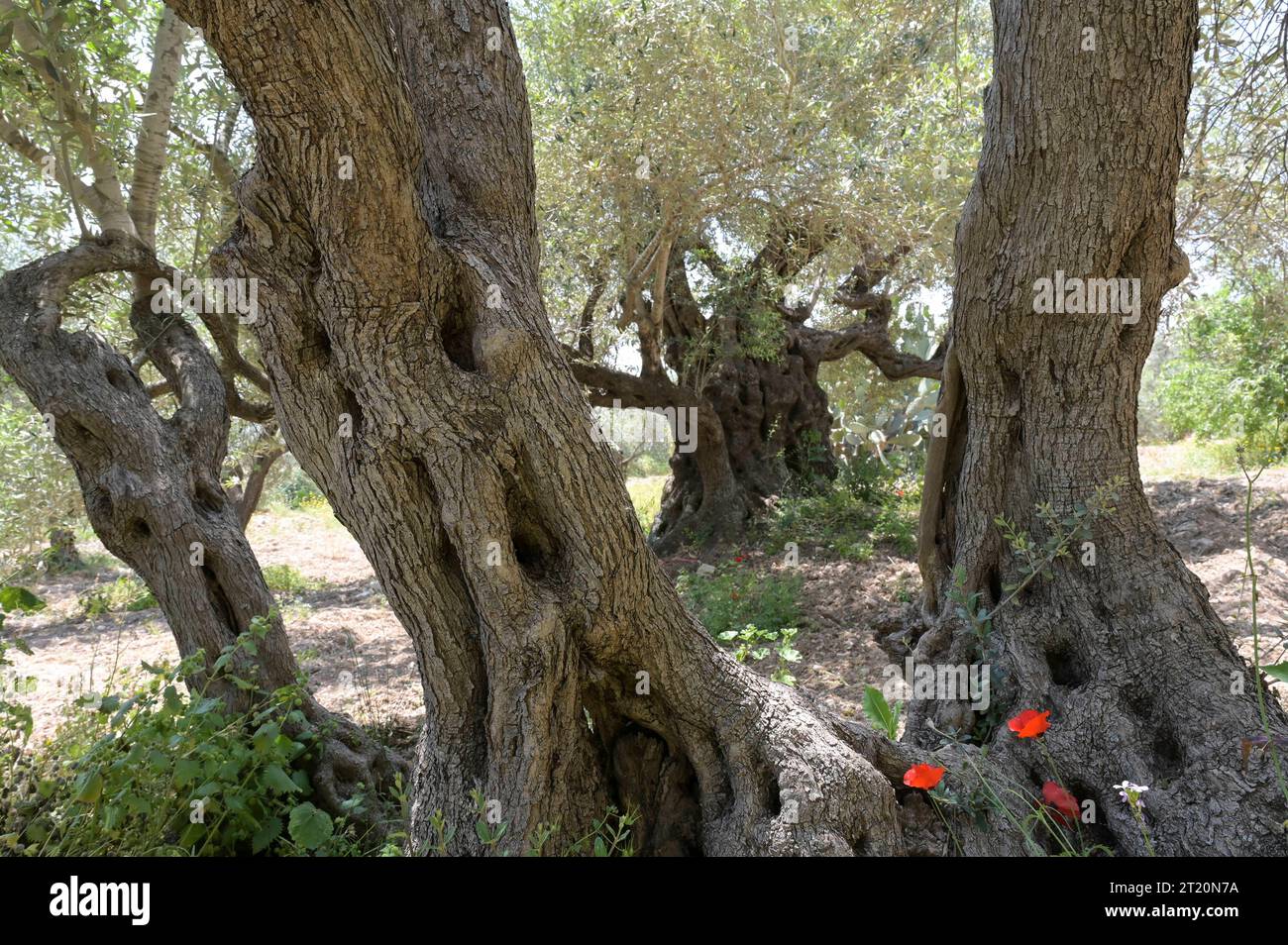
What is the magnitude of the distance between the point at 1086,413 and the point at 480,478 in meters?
2.30

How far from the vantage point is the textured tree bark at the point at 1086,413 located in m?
2.70

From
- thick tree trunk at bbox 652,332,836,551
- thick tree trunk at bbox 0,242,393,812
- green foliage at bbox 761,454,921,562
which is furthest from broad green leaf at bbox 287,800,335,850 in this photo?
thick tree trunk at bbox 652,332,836,551

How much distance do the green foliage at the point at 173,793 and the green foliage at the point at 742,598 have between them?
3595 millimetres

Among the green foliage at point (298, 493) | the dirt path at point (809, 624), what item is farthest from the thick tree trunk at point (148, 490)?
the green foliage at point (298, 493)

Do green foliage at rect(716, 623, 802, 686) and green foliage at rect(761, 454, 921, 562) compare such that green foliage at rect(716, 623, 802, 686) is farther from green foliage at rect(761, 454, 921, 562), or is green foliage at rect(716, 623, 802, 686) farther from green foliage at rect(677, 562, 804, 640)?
green foliage at rect(761, 454, 921, 562)

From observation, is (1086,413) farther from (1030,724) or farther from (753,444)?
(753,444)

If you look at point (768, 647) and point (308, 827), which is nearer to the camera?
point (308, 827)

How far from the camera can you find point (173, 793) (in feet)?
8.43

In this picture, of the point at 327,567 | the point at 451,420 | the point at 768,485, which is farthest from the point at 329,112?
the point at 327,567

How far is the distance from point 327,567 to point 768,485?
21.4ft

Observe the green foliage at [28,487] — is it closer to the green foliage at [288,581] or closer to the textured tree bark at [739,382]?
the green foliage at [288,581]

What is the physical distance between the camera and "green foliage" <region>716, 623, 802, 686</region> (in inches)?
177

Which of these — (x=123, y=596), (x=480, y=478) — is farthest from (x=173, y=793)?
(x=123, y=596)

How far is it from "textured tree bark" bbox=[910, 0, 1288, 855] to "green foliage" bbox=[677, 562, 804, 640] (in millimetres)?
3111
